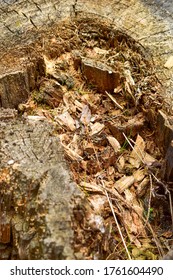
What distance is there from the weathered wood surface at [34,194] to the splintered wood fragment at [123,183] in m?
0.34

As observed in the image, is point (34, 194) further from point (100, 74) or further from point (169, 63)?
point (169, 63)

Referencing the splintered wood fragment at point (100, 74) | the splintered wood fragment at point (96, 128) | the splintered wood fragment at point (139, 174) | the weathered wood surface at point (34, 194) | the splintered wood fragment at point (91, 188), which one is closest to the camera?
the weathered wood surface at point (34, 194)

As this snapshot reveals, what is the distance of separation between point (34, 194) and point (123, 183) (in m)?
0.47

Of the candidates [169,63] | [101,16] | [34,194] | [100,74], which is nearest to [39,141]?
[34,194]

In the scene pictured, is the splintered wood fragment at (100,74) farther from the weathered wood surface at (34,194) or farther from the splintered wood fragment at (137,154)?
the weathered wood surface at (34,194)

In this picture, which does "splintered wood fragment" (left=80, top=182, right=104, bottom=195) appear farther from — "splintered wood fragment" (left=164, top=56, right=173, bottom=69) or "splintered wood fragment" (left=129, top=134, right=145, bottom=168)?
"splintered wood fragment" (left=164, top=56, right=173, bottom=69)

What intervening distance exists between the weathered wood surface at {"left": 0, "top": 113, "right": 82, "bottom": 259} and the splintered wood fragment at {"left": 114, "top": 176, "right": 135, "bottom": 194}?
1.12 ft

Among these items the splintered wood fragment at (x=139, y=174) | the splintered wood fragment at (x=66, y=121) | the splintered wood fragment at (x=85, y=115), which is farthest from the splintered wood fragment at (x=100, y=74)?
the splintered wood fragment at (x=139, y=174)

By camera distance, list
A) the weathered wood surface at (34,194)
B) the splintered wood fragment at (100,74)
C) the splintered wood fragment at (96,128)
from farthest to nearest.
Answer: the splintered wood fragment at (100,74) → the splintered wood fragment at (96,128) → the weathered wood surface at (34,194)

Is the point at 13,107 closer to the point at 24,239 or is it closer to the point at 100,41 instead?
the point at 100,41

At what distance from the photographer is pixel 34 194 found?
167 centimetres

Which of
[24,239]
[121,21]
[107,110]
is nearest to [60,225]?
[24,239]

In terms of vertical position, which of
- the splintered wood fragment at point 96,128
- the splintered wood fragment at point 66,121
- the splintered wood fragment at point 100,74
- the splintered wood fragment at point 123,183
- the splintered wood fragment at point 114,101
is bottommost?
the splintered wood fragment at point 123,183

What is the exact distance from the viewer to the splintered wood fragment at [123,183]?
77.7 inches
